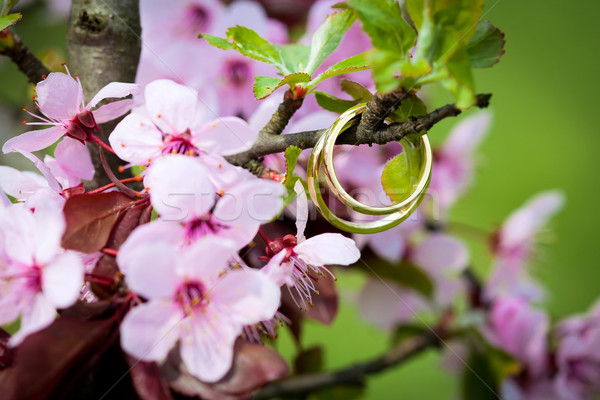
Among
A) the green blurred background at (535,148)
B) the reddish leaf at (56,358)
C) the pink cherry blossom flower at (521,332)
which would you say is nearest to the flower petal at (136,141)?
the reddish leaf at (56,358)

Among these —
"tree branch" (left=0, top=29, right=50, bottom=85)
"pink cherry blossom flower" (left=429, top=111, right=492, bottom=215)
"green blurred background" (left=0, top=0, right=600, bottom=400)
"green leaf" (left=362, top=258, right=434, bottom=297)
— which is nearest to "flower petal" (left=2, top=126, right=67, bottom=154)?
"tree branch" (left=0, top=29, right=50, bottom=85)

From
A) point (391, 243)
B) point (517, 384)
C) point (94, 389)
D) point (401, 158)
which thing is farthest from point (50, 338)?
point (517, 384)

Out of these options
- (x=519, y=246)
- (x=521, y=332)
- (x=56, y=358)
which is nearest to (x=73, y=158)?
(x=56, y=358)

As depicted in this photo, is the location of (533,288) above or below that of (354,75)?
below

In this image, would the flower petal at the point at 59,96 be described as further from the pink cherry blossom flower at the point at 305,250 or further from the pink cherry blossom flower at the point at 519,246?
the pink cherry blossom flower at the point at 519,246

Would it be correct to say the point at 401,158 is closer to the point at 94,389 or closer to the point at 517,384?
the point at 94,389

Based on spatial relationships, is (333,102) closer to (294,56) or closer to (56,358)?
(294,56)

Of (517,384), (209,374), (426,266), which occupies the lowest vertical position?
(517,384)

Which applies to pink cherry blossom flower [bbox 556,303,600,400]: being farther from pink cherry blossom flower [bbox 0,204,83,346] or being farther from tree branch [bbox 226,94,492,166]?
pink cherry blossom flower [bbox 0,204,83,346]
